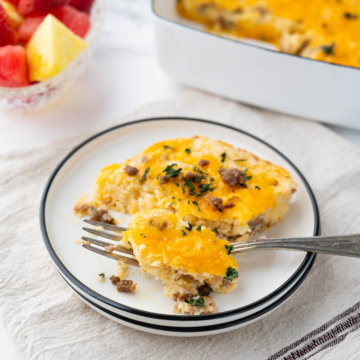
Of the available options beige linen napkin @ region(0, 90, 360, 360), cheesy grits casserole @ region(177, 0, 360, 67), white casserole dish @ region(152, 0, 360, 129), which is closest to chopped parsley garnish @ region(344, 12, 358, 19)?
cheesy grits casserole @ region(177, 0, 360, 67)

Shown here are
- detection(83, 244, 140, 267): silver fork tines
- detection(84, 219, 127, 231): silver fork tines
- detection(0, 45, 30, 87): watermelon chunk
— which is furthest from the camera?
detection(0, 45, 30, 87): watermelon chunk

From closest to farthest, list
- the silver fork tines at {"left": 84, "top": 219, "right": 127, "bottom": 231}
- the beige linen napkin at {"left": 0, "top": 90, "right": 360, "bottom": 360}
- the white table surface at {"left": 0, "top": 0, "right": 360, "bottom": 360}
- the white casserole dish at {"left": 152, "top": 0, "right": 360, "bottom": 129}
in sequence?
the beige linen napkin at {"left": 0, "top": 90, "right": 360, "bottom": 360}, the silver fork tines at {"left": 84, "top": 219, "right": 127, "bottom": 231}, the white casserole dish at {"left": 152, "top": 0, "right": 360, "bottom": 129}, the white table surface at {"left": 0, "top": 0, "right": 360, "bottom": 360}

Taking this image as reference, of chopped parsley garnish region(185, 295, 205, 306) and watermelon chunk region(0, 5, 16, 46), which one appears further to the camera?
watermelon chunk region(0, 5, 16, 46)

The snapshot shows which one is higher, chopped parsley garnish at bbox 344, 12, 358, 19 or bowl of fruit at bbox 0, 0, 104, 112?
chopped parsley garnish at bbox 344, 12, 358, 19

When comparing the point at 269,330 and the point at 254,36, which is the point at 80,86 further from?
the point at 269,330

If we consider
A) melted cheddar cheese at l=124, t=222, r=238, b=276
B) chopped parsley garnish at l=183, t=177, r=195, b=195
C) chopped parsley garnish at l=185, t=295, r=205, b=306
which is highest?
chopped parsley garnish at l=183, t=177, r=195, b=195

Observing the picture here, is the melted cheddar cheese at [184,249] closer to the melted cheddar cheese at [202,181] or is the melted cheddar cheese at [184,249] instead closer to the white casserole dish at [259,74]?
the melted cheddar cheese at [202,181]

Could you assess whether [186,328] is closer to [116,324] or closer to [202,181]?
[116,324]

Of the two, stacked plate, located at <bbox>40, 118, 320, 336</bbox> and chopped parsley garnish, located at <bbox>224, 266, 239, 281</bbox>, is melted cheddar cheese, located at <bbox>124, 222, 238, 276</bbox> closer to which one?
chopped parsley garnish, located at <bbox>224, 266, 239, 281</bbox>
